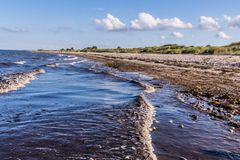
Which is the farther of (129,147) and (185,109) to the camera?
(185,109)

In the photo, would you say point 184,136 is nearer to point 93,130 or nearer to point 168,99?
point 93,130

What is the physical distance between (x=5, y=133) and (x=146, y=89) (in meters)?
11.8

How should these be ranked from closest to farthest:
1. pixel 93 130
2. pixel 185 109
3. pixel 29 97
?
pixel 93 130, pixel 185 109, pixel 29 97

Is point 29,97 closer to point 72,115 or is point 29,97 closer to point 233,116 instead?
point 72,115

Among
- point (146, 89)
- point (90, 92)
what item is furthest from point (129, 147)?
point (146, 89)

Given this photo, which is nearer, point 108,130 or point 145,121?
point 108,130

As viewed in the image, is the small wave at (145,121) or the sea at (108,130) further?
the small wave at (145,121)

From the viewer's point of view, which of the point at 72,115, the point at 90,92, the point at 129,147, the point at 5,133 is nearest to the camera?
the point at 129,147

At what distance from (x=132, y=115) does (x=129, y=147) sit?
3.89 metres

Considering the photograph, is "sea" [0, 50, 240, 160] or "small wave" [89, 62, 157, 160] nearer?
"sea" [0, 50, 240, 160]

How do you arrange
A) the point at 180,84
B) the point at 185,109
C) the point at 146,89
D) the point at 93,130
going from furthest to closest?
1. the point at 180,84
2. the point at 146,89
3. the point at 185,109
4. the point at 93,130

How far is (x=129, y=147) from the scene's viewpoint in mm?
9203

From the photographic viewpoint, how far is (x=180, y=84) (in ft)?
78.1

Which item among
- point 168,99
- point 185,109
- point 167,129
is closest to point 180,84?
point 168,99
